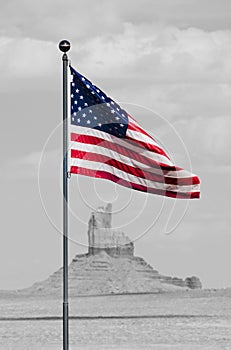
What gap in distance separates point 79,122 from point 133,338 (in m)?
24.0

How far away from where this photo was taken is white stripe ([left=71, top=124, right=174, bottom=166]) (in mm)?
22359

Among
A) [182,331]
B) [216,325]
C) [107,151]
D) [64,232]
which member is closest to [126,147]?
[107,151]

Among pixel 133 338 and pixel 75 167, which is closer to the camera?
pixel 75 167

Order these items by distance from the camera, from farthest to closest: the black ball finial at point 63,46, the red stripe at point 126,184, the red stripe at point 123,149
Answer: the black ball finial at point 63,46, the red stripe at point 123,149, the red stripe at point 126,184

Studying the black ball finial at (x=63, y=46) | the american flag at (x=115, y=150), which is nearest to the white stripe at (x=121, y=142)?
the american flag at (x=115, y=150)

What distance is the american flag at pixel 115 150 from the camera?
22.3m

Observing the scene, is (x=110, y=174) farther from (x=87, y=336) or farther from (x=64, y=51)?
(x=87, y=336)

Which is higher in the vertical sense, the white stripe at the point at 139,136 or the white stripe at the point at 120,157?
the white stripe at the point at 139,136

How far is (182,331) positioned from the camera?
49.9 metres

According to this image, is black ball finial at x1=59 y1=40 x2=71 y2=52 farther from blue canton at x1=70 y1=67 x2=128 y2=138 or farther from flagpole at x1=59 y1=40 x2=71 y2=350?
blue canton at x1=70 y1=67 x2=128 y2=138

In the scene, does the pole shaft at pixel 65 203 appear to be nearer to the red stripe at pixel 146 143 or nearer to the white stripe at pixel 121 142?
the white stripe at pixel 121 142

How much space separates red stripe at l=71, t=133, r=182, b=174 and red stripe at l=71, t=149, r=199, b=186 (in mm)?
206

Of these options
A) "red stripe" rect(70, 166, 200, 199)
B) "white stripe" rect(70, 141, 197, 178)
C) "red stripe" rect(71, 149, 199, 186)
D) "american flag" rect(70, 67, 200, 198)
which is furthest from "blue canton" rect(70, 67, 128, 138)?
"red stripe" rect(70, 166, 200, 199)

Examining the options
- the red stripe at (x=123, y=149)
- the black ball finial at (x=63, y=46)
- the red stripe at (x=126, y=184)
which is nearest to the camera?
the red stripe at (x=126, y=184)
